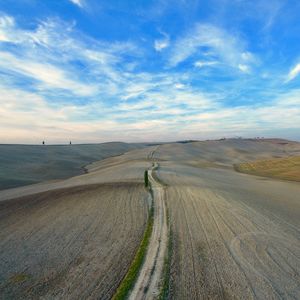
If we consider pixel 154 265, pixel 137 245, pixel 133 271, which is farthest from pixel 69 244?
pixel 154 265

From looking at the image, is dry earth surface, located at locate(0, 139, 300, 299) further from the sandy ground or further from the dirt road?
the dirt road

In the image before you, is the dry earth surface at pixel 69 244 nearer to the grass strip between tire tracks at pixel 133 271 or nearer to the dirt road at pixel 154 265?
the grass strip between tire tracks at pixel 133 271

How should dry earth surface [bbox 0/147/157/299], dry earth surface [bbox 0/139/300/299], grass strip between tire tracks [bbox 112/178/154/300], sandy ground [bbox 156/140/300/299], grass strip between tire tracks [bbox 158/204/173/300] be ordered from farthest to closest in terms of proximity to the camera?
dry earth surface [bbox 0/147/157/299] < dry earth surface [bbox 0/139/300/299] < sandy ground [bbox 156/140/300/299] < grass strip between tire tracks [bbox 112/178/154/300] < grass strip between tire tracks [bbox 158/204/173/300]

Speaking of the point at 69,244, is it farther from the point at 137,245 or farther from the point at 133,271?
the point at 133,271

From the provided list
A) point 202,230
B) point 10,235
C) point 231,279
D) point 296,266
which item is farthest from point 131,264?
point 10,235

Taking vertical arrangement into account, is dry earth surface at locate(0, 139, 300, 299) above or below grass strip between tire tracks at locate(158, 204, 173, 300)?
below

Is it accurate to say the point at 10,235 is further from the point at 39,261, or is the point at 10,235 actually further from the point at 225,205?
the point at 225,205

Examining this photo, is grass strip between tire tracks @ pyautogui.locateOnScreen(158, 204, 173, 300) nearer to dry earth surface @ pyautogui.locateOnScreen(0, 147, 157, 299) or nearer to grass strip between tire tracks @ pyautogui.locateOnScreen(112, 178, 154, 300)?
grass strip between tire tracks @ pyautogui.locateOnScreen(112, 178, 154, 300)

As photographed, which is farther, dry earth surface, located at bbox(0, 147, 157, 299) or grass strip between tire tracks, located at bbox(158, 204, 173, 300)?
dry earth surface, located at bbox(0, 147, 157, 299)

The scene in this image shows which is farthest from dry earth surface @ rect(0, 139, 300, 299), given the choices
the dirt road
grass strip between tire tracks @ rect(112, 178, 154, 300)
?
the dirt road

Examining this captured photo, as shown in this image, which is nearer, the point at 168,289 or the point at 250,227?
the point at 168,289

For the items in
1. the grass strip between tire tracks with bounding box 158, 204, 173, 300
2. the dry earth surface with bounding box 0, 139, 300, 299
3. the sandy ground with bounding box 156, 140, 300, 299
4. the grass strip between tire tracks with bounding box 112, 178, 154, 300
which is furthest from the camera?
the dry earth surface with bounding box 0, 139, 300, 299
